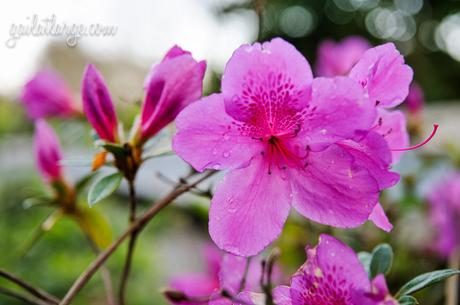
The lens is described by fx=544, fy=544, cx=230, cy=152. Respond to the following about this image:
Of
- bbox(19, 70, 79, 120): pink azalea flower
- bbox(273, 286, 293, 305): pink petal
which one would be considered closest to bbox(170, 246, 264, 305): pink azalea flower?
bbox(273, 286, 293, 305): pink petal

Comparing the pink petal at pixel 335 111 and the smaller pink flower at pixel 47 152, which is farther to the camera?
the smaller pink flower at pixel 47 152

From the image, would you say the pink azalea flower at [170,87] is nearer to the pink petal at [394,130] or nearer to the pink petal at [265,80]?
the pink petal at [265,80]

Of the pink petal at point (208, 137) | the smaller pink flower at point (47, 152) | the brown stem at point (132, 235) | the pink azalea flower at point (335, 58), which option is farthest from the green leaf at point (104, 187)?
the pink azalea flower at point (335, 58)

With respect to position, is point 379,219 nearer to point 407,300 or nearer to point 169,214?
point 407,300

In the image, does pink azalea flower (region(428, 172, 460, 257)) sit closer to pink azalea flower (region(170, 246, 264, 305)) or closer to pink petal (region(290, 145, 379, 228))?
pink azalea flower (region(170, 246, 264, 305))

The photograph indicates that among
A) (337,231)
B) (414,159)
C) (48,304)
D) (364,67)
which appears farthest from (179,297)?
(414,159)

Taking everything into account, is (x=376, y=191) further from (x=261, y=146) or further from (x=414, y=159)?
(x=414, y=159)
